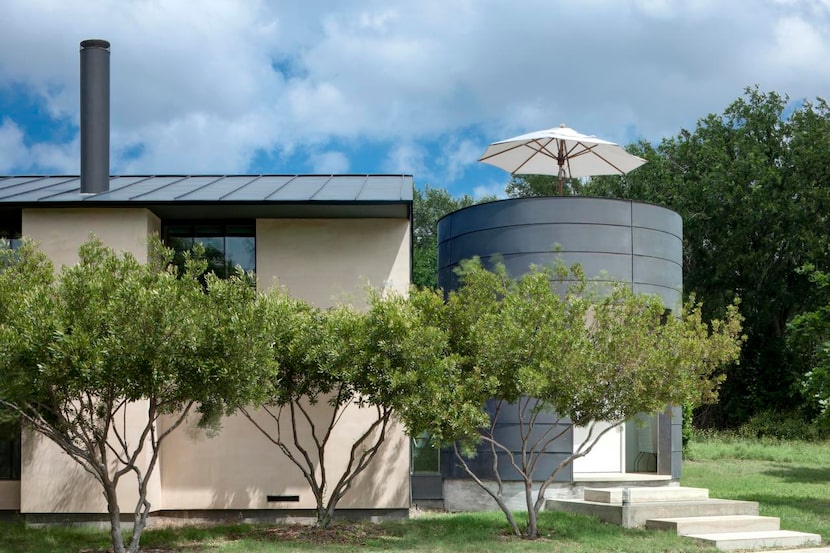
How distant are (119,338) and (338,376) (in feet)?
11.6

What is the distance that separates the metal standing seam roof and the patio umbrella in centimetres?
274

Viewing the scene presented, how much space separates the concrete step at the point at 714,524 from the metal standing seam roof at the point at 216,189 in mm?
6481

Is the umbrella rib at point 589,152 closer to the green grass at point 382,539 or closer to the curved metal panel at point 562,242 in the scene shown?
the curved metal panel at point 562,242

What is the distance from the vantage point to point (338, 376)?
43.5 ft

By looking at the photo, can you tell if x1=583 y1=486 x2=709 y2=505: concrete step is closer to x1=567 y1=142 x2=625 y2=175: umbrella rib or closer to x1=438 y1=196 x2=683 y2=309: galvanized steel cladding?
x1=438 y1=196 x2=683 y2=309: galvanized steel cladding

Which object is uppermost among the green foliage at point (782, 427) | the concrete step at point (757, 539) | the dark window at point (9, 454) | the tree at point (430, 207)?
the tree at point (430, 207)

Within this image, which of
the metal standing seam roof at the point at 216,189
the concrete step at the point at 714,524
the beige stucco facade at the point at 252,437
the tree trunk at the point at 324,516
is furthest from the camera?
the metal standing seam roof at the point at 216,189

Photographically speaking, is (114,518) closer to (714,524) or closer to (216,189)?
(216,189)

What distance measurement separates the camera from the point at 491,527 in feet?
48.2

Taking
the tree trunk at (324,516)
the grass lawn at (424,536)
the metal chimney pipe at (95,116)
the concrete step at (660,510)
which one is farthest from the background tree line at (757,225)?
the metal chimney pipe at (95,116)

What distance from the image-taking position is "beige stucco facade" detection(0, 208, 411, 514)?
49.4 feet

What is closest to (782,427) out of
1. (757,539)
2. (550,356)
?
(757,539)

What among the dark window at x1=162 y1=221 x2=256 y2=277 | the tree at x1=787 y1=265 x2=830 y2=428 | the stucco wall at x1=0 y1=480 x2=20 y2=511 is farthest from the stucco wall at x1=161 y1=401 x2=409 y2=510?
the tree at x1=787 y1=265 x2=830 y2=428

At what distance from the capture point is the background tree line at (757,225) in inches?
1400
